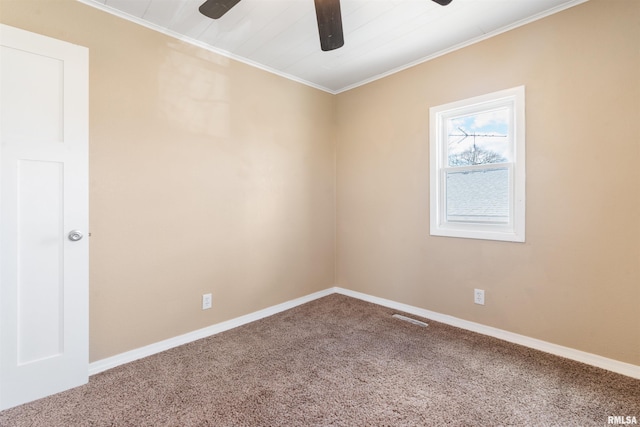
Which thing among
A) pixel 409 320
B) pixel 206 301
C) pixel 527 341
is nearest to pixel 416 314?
pixel 409 320

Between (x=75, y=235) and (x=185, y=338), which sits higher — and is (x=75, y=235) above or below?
above

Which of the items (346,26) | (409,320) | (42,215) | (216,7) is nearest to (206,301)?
(42,215)

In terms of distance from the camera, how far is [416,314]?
2930mm

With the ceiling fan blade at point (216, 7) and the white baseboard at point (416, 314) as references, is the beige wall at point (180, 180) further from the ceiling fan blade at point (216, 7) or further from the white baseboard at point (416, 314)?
the ceiling fan blade at point (216, 7)

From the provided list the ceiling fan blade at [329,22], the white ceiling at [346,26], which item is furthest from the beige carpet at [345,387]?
the white ceiling at [346,26]

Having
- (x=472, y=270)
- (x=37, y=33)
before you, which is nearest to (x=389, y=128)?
(x=472, y=270)

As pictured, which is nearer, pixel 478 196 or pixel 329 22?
pixel 329 22

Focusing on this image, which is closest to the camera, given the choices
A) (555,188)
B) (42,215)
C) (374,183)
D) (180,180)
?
(42,215)

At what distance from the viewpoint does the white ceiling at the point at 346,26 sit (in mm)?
2018

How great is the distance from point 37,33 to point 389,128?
2.77 m
